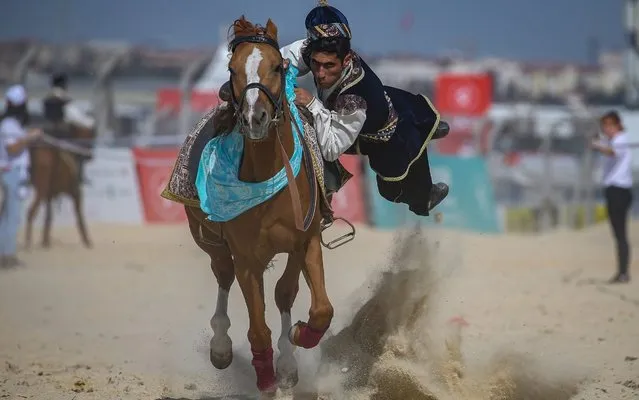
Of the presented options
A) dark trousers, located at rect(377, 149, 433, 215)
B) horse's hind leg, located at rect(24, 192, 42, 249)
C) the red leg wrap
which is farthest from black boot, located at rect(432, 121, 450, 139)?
horse's hind leg, located at rect(24, 192, 42, 249)

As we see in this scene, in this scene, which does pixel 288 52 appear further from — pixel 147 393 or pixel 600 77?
pixel 600 77

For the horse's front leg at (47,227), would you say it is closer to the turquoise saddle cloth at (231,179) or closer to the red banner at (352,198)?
the red banner at (352,198)

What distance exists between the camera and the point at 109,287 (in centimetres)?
1145

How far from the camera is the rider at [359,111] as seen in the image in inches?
228

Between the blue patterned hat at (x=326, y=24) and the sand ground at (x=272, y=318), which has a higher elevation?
the blue patterned hat at (x=326, y=24)

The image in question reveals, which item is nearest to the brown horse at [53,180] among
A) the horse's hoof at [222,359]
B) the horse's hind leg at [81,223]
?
the horse's hind leg at [81,223]

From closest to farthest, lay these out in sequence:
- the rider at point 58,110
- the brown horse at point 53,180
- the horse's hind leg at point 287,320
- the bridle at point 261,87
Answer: the bridle at point 261,87 < the horse's hind leg at point 287,320 < the brown horse at point 53,180 < the rider at point 58,110

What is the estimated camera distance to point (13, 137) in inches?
515

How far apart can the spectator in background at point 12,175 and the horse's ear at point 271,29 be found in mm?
8043

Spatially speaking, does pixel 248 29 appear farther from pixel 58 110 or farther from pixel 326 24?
pixel 58 110

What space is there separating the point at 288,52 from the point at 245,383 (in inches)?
84.8

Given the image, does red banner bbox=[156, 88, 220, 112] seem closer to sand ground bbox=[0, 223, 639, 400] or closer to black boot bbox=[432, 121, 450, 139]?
sand ground bbox=[0, 223, 639, 400]

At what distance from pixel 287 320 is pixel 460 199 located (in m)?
10.3

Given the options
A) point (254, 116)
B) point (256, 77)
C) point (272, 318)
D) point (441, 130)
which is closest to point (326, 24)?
point (256, 77)
